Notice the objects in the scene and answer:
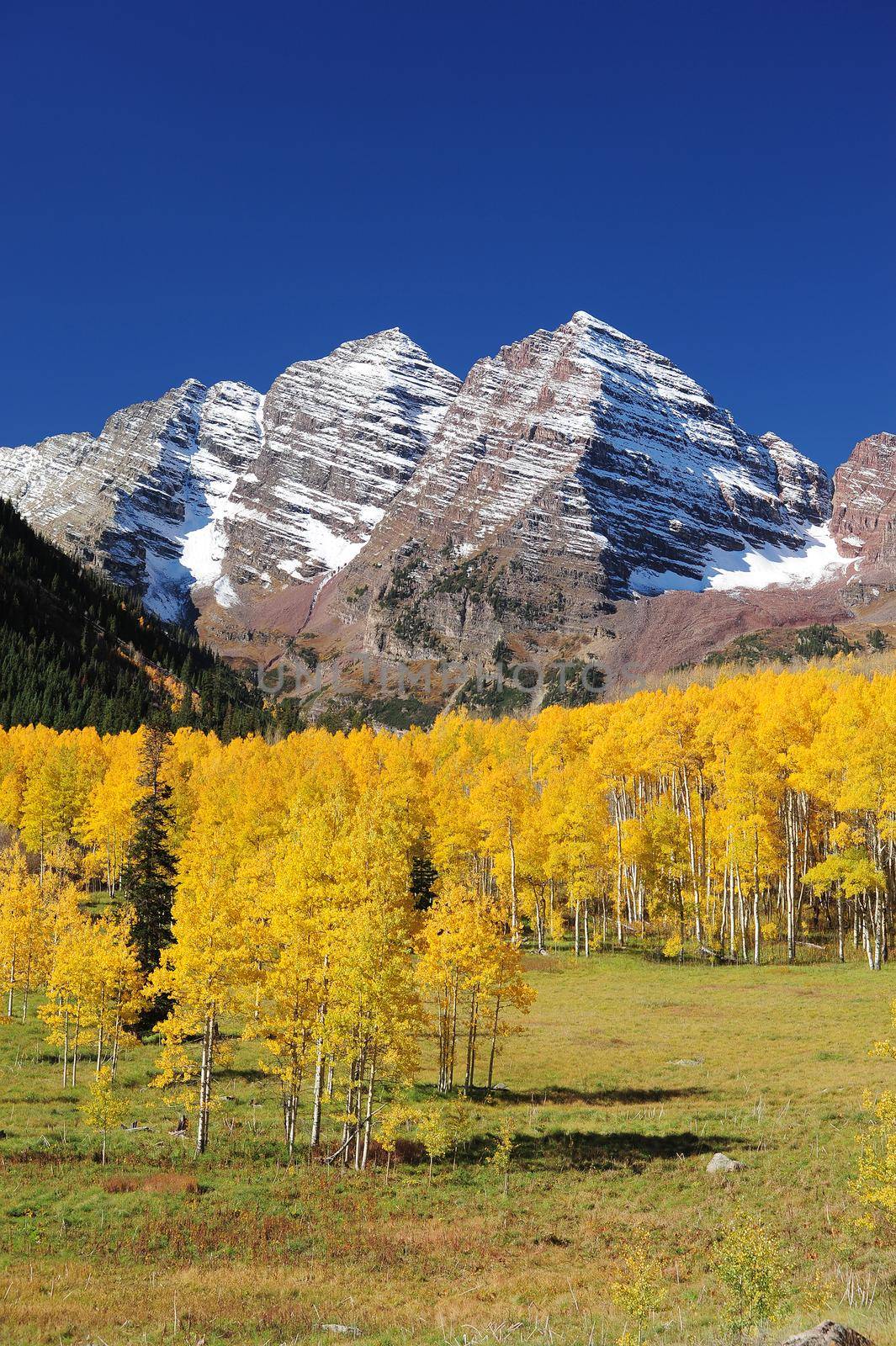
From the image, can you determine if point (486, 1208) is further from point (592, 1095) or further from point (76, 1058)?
point (76, 1058)

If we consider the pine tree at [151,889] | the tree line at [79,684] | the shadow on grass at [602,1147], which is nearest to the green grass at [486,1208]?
the shadow on grass at [602,1147]

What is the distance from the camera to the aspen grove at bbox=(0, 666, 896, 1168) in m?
31.7

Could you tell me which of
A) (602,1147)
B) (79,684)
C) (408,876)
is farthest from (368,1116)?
(79,684)

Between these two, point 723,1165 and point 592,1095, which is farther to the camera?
point 592,1095

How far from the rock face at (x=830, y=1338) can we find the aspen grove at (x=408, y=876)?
17.5m

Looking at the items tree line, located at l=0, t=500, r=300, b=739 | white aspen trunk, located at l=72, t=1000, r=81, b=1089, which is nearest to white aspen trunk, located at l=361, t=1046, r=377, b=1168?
white aspen trunk, located at l=72, t=1000, r=81, b=1089

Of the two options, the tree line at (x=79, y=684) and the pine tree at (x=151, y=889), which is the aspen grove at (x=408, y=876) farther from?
the tree line at (x=79, y=684)

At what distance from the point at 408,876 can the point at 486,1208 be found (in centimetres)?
1098

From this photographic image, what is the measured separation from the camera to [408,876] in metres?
32.5

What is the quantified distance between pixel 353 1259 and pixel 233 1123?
45.2 feet

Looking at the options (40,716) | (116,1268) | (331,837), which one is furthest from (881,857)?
(40,716)

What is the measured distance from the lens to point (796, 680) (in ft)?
328

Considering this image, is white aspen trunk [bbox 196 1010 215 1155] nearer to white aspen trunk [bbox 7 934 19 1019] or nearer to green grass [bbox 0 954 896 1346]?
green grass [bbox 0 954 896 1346]

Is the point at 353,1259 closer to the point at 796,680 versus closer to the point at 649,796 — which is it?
the point at 649,796
